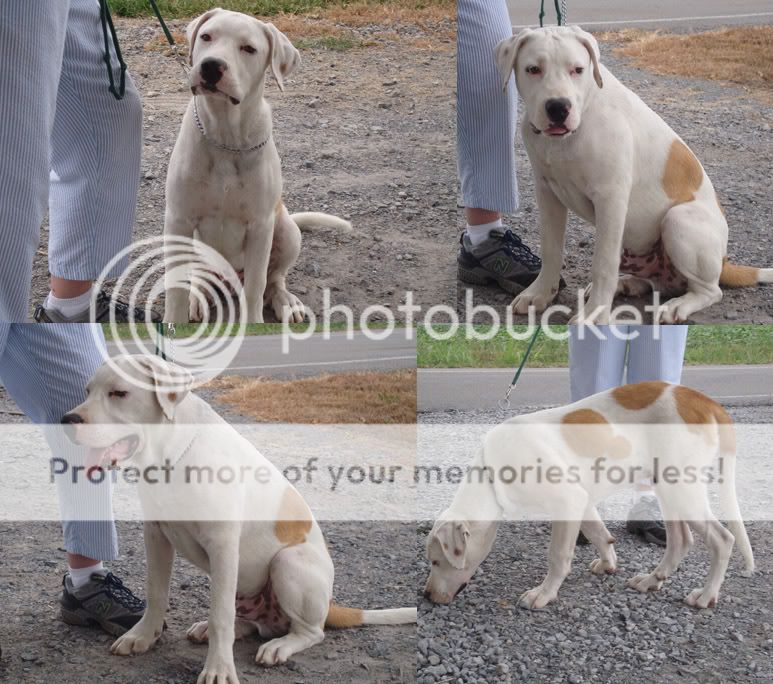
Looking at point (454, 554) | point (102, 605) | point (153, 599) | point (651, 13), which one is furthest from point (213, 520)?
point (651, 13)

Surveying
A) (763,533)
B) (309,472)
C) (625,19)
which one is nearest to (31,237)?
(309,472)

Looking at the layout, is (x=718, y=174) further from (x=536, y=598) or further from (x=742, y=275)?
(x=536, y=598)

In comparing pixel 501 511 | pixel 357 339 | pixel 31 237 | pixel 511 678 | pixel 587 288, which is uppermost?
pixel 31 237

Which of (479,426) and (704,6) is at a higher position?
(704,6)

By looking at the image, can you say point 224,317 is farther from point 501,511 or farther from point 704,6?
point 704,6

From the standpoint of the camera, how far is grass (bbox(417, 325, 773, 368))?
287cm

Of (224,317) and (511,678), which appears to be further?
(224,317)

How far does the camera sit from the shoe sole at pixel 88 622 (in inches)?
103

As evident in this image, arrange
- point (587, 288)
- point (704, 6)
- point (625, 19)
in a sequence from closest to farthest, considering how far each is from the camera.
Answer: point (587, 288)
point (625, 19)
point (704, 6)

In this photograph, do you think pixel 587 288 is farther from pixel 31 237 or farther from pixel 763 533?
pixel 31 237

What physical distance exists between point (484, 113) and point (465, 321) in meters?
0.74

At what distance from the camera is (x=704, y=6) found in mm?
5496

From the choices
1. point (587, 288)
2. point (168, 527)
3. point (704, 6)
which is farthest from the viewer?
point (704, 6)

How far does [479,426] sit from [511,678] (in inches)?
39.6
